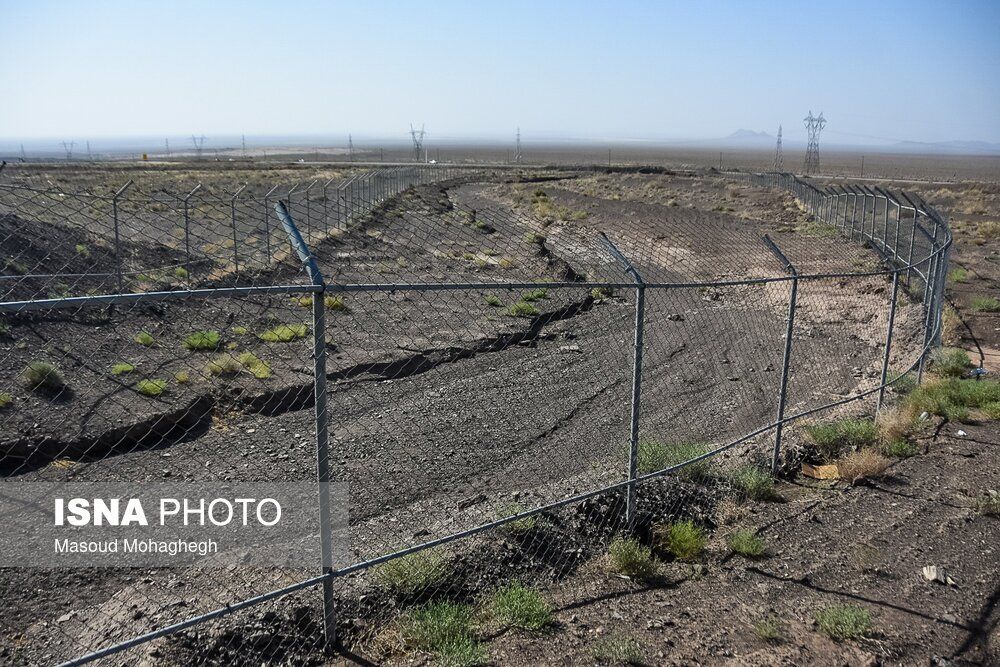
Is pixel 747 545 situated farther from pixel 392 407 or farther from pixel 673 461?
pixel 392 407

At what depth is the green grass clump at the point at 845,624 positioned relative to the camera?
5137 millimetres

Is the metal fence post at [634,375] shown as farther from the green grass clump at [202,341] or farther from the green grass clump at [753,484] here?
the green grass clump at [202,341]

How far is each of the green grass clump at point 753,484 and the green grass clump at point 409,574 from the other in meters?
3.26

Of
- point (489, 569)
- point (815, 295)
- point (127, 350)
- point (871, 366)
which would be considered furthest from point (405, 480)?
point (815, 295)

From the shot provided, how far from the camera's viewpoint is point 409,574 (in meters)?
5.60

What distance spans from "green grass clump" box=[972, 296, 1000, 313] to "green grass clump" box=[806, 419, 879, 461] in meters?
11.4

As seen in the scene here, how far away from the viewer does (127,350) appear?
1314 centimetres

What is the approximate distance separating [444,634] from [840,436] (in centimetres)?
581

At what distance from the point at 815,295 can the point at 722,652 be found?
17.5 meters

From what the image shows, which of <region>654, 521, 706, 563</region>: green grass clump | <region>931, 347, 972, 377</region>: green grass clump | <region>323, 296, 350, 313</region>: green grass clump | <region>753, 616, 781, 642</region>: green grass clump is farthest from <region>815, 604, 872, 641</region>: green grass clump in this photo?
<region>323, 296, 350, 313</region>: green grass clump

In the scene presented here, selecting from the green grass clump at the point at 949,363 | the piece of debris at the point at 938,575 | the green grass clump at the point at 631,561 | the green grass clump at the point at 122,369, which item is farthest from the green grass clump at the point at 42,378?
the green grass clump at the point at 949,363

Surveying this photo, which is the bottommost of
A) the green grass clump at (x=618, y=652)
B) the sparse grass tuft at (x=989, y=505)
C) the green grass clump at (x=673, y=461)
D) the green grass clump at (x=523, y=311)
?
the green grass clump at (x=523, y=311)

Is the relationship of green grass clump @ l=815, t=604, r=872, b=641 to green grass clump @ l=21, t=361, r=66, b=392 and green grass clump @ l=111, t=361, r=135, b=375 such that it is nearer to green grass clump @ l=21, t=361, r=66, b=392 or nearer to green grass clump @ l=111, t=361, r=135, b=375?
green grass clump @ l=111, t=361, r=135, b=375

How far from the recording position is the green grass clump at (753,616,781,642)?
202 inches
